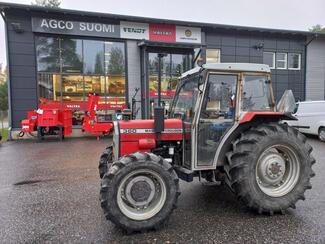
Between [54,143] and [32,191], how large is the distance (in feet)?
20.9

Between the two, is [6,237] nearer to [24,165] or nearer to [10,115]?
[24,165]

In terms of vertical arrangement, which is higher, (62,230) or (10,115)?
(10,115)

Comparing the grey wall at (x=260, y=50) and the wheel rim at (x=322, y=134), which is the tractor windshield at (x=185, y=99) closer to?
the wheel rim at (x=322, y=134)

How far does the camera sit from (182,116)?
4035 mm

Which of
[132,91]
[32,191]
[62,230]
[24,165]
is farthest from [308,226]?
[132,91]

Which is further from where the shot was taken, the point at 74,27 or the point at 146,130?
the point at 74,27

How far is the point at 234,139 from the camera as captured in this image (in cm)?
385

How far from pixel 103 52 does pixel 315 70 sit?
14.1 meters

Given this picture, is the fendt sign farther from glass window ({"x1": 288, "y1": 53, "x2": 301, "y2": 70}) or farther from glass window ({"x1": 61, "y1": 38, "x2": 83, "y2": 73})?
glass window ({"x1": 288, "y1": 53, "x2": 301, "y2": 70})

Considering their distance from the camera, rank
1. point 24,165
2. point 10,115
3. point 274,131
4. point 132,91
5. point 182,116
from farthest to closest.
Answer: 1. point 132,91
2. point 10,115
3. point 24,165
4. point 182,116
5. point 274,131

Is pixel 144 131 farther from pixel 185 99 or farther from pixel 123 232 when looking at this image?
pixel 123 232

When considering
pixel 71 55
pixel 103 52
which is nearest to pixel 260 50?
pixel 103 52

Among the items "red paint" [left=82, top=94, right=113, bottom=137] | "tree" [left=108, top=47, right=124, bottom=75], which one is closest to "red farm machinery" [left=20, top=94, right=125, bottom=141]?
"red paint" [left=82, top=94, right=113, bottom=137]

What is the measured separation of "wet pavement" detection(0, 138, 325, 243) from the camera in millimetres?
3094
